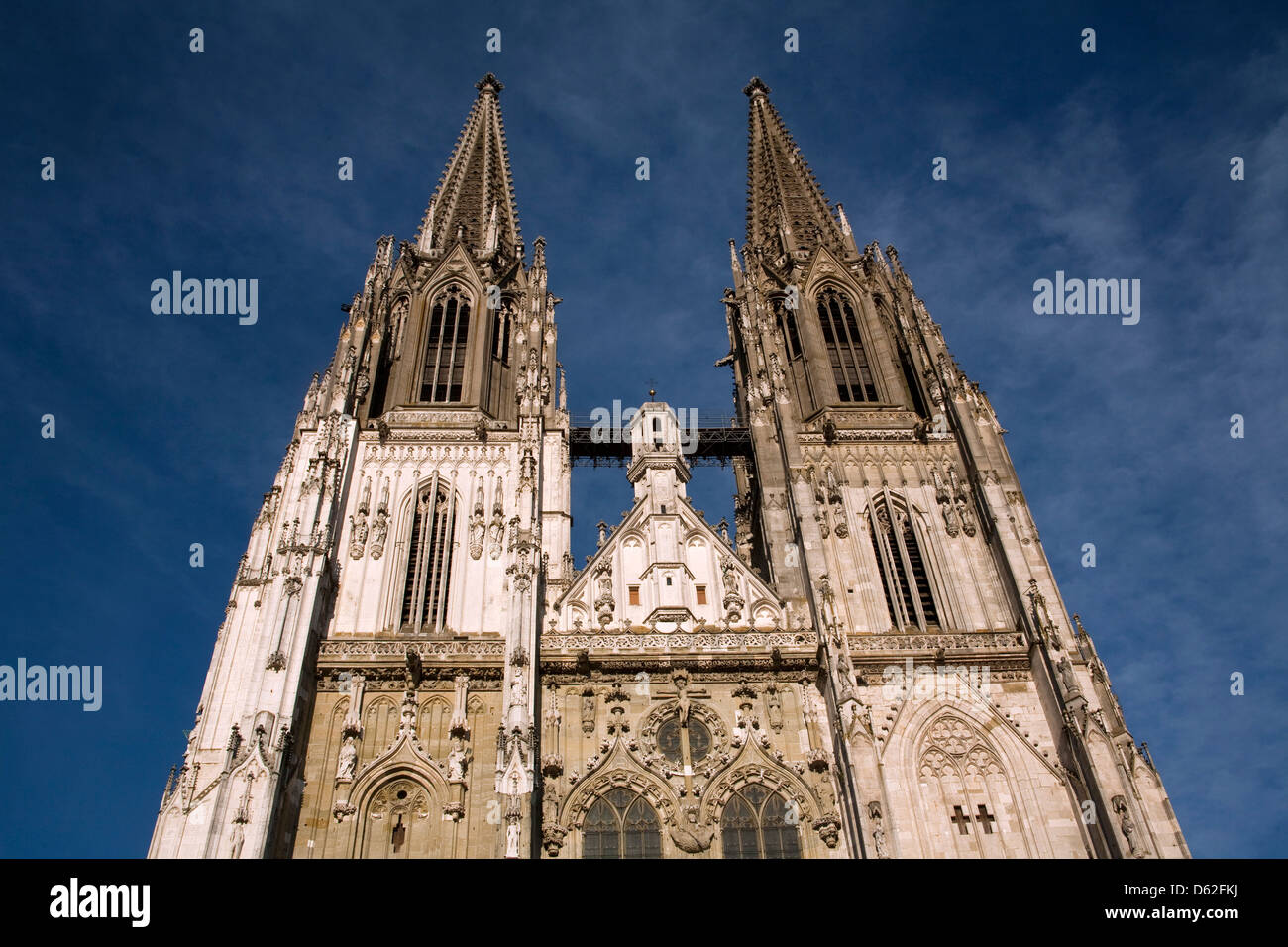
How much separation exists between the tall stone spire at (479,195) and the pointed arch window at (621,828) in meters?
22.8

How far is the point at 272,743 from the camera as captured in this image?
68.3 feet

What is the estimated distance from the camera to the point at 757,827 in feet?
71.9

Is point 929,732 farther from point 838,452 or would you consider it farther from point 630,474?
point 630,474

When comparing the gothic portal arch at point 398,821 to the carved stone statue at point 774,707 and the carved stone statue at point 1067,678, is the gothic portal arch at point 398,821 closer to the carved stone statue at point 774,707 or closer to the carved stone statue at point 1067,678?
the carved stone statue at point 774,707

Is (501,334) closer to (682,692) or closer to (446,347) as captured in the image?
(446,347)

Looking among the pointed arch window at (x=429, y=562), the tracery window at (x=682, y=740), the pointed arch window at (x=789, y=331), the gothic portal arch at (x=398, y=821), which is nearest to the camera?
the gothic portal arch at (x=398, y=821)

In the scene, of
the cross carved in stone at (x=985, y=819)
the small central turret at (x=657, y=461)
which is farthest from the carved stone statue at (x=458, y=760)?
the cross carved in stone at (x=985, y=819)

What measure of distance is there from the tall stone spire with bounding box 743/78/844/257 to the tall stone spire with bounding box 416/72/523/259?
33.0ft

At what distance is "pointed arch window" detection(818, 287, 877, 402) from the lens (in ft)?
110

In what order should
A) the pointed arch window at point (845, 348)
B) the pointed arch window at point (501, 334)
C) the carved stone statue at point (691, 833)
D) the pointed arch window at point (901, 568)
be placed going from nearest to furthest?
1. the carved stone statue at point (691, 833)
2. the pointed arch window at point (901, 568)
3. the pointed arch window at point (845, 348)
4. the pointed arch window at point (501, 334)

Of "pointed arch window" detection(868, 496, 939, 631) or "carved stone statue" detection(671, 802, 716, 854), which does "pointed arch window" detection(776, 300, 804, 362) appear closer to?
"pointed arch window" detection(868, 496, 939, 631)

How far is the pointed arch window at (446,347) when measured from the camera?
109 ft
